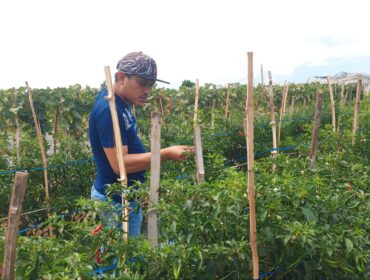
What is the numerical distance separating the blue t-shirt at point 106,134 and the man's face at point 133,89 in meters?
0.05

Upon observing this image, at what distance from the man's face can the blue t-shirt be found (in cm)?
5

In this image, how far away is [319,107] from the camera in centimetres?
374

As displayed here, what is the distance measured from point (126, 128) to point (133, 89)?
0.27 m

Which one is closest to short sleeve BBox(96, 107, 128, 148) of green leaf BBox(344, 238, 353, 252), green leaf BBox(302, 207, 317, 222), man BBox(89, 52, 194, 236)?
man BBox(89, 52, 194, 236)

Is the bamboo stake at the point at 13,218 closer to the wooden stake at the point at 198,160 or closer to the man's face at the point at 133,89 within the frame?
the wooden stake at the point at 198,160

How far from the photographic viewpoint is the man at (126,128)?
2.90 meters

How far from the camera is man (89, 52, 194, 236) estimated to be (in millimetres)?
2902

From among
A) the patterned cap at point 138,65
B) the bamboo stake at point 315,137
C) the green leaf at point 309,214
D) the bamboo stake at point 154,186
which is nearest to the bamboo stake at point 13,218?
the bamboo stake at point 154,186

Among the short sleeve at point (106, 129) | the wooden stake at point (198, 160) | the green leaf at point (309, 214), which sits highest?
the short sleeve at point (106, 129)

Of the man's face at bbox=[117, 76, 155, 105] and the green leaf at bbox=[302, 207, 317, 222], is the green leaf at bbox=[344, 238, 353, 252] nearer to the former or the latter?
the green leaf at bbox=[302, 207, 317, 222]

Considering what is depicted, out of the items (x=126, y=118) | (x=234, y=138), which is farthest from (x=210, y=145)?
(x=126, y=118)

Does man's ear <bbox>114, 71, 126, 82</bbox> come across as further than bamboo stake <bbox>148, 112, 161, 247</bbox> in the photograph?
Yes

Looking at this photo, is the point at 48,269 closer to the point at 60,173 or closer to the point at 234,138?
the point at 60,173

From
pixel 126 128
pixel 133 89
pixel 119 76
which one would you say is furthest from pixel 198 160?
pixel 119 76
